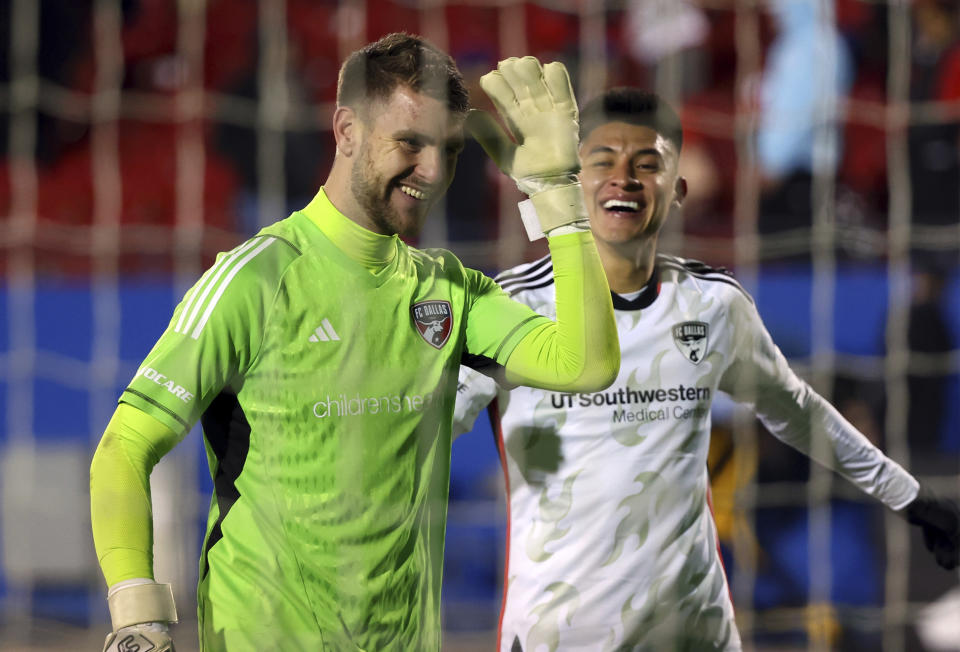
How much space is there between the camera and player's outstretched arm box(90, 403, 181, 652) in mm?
1660

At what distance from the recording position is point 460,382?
8.01 feet

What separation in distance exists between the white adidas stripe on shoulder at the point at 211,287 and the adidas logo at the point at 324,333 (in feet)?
0.54

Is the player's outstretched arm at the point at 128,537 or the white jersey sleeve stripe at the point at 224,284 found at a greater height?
the white jersey sleeve stripe at the point at 224,284

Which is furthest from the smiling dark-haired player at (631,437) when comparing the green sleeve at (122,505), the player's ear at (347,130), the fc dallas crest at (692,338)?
the green sleeve at (122,505)

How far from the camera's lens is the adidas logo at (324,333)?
1965 mm

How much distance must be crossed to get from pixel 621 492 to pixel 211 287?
41.0 inches

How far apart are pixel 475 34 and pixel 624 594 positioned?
3.24 metres

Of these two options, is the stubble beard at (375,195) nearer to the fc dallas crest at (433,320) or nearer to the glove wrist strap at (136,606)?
the fc dallas crest at (433,320)

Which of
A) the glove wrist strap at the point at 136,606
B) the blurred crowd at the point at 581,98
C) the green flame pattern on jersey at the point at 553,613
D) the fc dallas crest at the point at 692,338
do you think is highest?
the blurred crowd at the point at 581,98

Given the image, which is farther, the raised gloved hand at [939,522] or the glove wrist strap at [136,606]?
the raised gloved hand at [939,522]

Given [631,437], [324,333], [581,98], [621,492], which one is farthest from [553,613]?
[581,98]

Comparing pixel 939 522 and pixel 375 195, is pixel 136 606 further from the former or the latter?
pixel 939 522

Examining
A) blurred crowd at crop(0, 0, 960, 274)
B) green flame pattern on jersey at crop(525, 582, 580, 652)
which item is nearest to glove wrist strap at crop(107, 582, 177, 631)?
green flame pattern on jersey at crop(525, 582, 580, 652)

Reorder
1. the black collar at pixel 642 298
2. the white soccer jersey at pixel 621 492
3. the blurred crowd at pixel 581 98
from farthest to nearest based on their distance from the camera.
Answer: the blurred crowd at pixel 581 98
the black collar at pixel 642 298
the white soccer jersey at pixel 621 492
